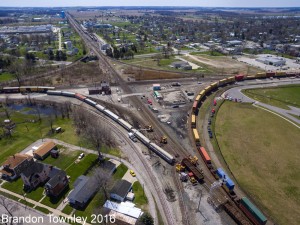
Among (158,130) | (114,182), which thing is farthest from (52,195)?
(158,130)

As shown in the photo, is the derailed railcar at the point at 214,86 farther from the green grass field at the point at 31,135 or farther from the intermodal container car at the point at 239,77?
the green grass field at the point at 31,135

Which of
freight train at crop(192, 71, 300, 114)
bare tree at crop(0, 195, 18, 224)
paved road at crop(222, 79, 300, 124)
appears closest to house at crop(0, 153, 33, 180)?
bare tree at crop(0, 195, 18, 224)

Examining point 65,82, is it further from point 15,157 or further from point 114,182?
point 114,182

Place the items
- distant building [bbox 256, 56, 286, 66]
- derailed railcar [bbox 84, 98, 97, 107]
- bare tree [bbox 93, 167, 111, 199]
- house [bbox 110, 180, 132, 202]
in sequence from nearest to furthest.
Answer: house [bbox 110, 180, 132, 202] → bare tree [bbox 93, 167, 111, 199] → derailed railcar [bbox 84, 98, 97, 107] → distant building [bbox 256, 56, 286, 66]

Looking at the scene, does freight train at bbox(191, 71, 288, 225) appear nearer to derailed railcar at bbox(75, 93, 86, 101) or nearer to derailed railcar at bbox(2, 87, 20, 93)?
derailed railcar at bbox(75, 93, 86, 101)

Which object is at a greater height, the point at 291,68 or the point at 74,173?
the point at 291,68
